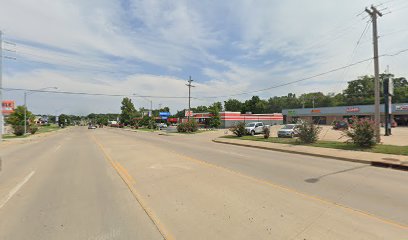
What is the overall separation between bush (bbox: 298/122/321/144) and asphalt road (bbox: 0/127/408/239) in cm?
1053

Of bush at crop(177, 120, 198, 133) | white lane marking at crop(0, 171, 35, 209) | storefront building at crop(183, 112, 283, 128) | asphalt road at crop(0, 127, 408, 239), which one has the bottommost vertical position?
white lane marking at crop(0, 171, 35, 209)

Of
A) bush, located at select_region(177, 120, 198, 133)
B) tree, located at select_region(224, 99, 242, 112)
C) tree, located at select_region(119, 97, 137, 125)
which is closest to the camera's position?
bush, located at select_region(177, 120, 198, 133)

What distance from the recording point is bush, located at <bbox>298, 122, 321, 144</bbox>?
20.6 m

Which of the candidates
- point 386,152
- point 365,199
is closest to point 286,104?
point 386,152

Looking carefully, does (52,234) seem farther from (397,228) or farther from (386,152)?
(386,152)

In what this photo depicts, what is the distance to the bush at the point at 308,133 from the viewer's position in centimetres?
2058

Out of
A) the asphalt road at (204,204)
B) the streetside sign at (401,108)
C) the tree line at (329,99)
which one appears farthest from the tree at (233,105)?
the asphalt road at (204,204)

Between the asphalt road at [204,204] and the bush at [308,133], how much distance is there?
10528mm

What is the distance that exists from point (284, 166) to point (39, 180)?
9.68 m

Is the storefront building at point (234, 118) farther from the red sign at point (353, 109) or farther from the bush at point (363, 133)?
the bush at point (363, 133)

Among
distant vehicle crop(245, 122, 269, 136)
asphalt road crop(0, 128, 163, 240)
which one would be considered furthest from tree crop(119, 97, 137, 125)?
asphalt road crop(0, 128, 163, 240)

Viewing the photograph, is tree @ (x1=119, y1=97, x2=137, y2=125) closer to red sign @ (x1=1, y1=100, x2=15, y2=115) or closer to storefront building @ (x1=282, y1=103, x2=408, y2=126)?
red sign @ (x1=1, y1=100, x2=15, y2=115)

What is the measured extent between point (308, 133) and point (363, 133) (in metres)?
4.51

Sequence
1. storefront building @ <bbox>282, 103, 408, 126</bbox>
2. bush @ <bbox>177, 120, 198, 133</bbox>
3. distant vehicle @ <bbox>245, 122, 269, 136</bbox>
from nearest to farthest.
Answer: distant vehicle @ <bbox>245, 122, 269, 136</bbox> < bush @ <bbox>177, 120, 198, 133</bbox> < storefront building @ <bbox>282, 103, 408, 126</bbox>
